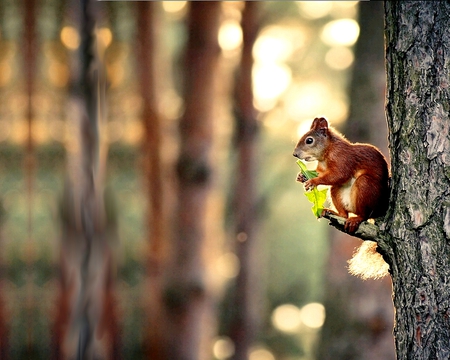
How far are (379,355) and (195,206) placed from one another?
6.40 ft

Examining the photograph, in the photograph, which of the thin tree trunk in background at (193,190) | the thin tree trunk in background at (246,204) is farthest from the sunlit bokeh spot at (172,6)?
the thin tree trunk in background at (193,190)

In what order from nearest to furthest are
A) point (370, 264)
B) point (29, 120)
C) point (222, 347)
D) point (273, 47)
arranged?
1. point (370, 264)
2. point (29, 120)
3. point (222, 347)
4. point (273, 47)

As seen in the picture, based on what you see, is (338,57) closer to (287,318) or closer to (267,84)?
(267,84)

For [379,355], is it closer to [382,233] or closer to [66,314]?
[66,314]

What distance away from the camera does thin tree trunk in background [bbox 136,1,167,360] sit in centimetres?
558

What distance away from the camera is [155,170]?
18.5 feet

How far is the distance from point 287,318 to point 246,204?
11.0ft

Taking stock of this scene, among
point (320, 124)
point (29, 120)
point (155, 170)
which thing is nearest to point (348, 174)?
point (320, 124)

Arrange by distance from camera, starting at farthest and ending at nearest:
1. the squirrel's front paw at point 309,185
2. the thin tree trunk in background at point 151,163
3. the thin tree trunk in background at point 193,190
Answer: the thin tree trunk in background at point 151,163 < the thin tree trunk in background at point 193,190 < the squirrel's front paw at point 309,185

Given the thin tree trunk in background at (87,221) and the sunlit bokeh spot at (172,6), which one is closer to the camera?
the thin tree trunk in background at (87,221)

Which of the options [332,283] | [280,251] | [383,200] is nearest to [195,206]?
[332,283]

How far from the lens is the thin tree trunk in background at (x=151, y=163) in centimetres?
558

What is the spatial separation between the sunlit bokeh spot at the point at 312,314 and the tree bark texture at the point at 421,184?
724 cm

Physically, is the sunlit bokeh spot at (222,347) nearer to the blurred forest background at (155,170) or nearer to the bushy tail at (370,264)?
the blurred forest background at (155,170)
